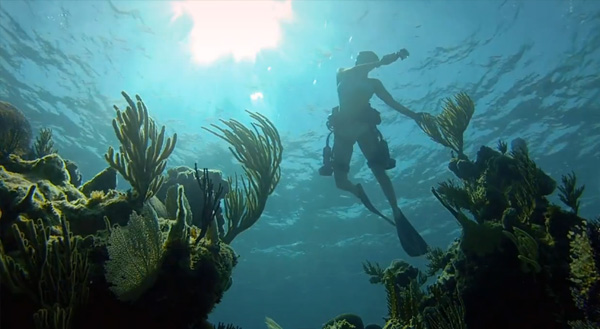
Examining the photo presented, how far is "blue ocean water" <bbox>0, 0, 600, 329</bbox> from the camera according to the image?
1318 centimetres

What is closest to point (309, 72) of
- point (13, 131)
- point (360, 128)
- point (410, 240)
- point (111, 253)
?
point (360, 128)

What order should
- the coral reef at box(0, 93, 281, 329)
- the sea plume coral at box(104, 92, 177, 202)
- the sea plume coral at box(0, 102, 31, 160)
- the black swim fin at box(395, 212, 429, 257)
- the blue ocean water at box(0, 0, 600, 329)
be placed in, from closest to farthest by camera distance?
the coral reef at box(0, 93, 281, 329) < the sea plume coral at box(104, 92, 177, 202) < the sea plume coral at box(0, 102, 31, 160) < the black swim fin at box(395, 212, 429, 257) < the blue ocean water at box(0, 0, 600, 329)

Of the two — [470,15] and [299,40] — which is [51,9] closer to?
[299,40]

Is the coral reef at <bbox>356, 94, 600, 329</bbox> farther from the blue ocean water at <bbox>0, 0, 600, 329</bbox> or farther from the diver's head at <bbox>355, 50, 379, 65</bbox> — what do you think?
the blue ocean water at <bbox>0, 0, 600, 329</bbox>

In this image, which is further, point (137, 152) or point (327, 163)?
point (327, 163)

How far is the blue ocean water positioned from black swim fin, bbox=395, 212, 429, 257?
859cm

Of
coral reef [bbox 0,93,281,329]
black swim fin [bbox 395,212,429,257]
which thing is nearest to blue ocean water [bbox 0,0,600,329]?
black swim fin [bbox 395,212,429,257]

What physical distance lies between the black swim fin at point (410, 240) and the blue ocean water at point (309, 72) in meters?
8.59

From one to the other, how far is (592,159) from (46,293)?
30.5 m

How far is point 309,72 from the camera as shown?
50.3ft

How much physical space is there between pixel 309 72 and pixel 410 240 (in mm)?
9720

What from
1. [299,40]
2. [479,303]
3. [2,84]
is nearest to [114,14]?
[299,40]

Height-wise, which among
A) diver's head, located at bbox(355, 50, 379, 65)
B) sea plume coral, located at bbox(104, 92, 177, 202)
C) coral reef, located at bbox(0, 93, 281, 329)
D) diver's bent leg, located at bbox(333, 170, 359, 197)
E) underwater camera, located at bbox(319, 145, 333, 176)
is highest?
diver's head, located at bbox(355, 50, 379, 65)

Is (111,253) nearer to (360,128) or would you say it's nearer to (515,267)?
(515,267)
